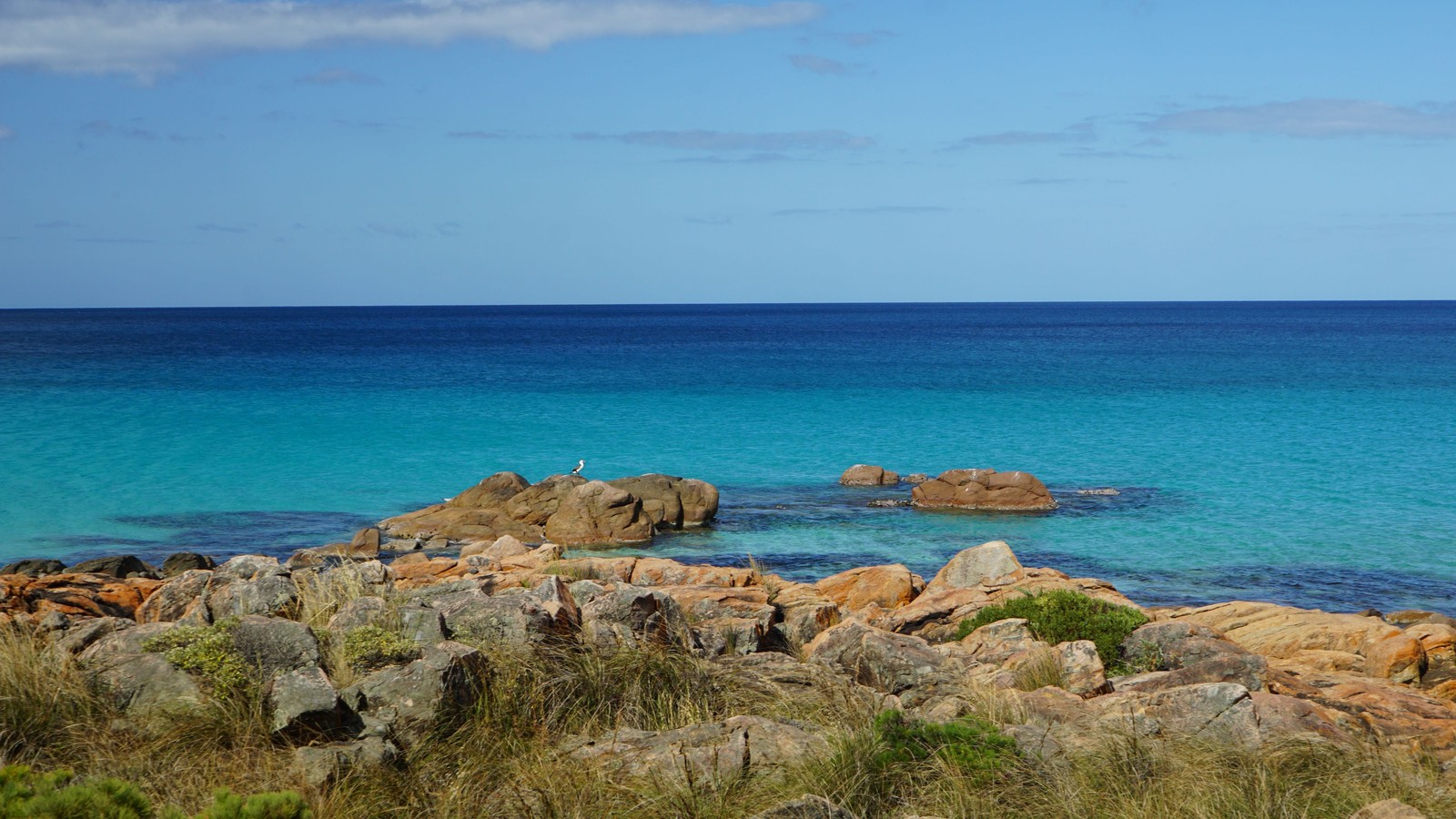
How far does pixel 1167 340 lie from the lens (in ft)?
403

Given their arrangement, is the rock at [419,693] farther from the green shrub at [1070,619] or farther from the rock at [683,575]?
the rock at [683,575]

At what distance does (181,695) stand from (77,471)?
3361 centimetres

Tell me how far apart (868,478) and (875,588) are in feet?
57.4

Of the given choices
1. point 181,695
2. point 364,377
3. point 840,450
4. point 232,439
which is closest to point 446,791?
point 181,695

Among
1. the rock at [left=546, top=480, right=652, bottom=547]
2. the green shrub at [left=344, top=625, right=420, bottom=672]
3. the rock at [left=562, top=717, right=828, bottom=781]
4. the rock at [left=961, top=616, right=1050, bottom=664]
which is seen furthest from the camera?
the rock at [left=546, top=480, right=652, bottom=547]

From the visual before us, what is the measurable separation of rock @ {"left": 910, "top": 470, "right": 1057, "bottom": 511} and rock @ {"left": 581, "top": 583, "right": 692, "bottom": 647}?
21.9 metres

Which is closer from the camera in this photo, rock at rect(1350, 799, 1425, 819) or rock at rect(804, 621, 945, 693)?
rock at rect(1350, 799, 1425, 819)

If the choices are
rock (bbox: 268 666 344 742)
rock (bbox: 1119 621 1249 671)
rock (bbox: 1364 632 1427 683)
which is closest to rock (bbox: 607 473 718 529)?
rock (bbox: 1119 621 1249 671)

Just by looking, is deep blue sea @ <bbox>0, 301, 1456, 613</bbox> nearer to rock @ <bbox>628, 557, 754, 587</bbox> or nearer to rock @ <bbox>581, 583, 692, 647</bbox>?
rock @ <bbox>628, 557, 754, 587</bbox>

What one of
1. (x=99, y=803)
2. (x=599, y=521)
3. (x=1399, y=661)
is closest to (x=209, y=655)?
(x=99, y=803)

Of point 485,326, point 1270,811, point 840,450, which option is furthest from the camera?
point 485,326

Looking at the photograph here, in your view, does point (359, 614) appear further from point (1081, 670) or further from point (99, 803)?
point (1081, 670)

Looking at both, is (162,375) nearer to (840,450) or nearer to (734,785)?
(840,450)

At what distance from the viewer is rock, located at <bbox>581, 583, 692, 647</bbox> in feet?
32.1
